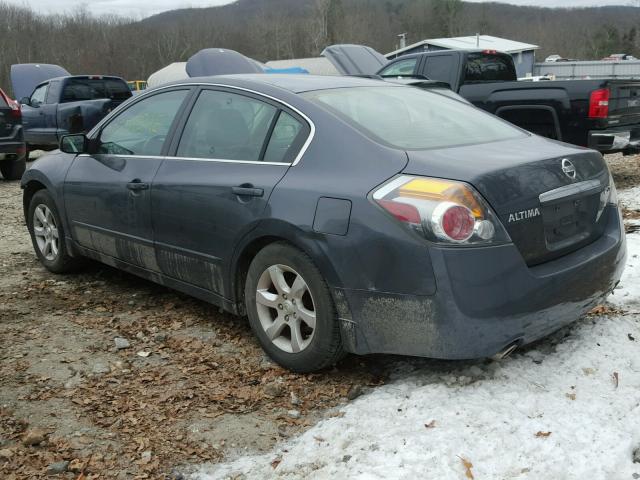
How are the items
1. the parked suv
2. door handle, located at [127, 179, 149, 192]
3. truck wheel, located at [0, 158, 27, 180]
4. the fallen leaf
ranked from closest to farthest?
the fallen leaf, door handle, located at [127, 179, 149, 192], the parked suv, truck wheel, located at [0, 158, 27, 180]

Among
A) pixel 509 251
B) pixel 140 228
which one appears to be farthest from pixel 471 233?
pixel 140 228

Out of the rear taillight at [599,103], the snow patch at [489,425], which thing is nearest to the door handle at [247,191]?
the snow patch at [489,425]

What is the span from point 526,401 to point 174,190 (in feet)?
7.48

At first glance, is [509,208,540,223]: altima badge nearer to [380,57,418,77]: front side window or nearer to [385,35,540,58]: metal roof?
[380,57,418,77]: front side window

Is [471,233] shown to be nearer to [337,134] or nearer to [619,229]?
[337,134]

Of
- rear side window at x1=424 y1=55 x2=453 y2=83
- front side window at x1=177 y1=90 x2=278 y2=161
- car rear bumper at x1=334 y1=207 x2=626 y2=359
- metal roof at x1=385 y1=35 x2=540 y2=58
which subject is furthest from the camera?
metal roof at x1=385 y1=35 x2=540 y2=58

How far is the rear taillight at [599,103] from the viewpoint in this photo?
770 centimetres

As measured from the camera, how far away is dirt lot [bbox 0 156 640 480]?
2.82m

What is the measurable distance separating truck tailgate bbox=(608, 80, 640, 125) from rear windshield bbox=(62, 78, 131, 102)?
1088 cm

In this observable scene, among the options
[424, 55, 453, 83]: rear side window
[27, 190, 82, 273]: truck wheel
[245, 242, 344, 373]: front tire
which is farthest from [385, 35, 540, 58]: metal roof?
[245, 242, 344, 373]: front tire

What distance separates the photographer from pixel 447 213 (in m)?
2.75

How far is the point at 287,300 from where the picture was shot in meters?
3.34

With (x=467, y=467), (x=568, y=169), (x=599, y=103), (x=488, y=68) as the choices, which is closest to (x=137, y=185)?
(x=568, y=169)

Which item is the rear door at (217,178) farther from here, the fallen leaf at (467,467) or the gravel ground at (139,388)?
the fallen leaf at (467,467)
